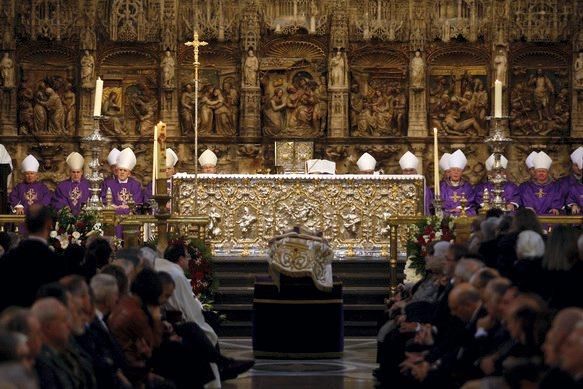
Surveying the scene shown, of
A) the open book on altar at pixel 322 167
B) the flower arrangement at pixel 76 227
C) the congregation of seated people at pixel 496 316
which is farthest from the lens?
the open book on altar at pixel 322 167

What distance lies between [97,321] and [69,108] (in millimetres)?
15012

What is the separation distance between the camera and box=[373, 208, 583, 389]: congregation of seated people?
7.10 metres

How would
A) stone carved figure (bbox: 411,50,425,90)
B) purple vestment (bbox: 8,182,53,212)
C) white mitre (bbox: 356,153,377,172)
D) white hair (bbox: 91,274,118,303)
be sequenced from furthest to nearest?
stone carved figure (bbox: 411,50,425,90) < white mitre (bbox: 356,153,377,172) < purple vestment (bbox: 8,182,53,212) < white hair (bbox: 91,274,118,303)

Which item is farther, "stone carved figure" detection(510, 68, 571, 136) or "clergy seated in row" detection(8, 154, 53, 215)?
"stone carved figure" detection(510, 68, 571, 136)

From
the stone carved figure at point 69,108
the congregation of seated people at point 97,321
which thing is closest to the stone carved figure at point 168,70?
the stone carved figure at point 69,108

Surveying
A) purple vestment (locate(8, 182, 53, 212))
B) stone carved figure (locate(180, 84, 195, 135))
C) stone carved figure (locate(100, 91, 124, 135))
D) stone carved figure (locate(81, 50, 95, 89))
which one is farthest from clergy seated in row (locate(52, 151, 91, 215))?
stone carved figure (locate(180, 84, 195, 135))

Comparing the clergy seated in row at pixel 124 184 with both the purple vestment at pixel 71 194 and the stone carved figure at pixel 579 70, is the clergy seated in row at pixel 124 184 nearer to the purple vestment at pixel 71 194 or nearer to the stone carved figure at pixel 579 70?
the purple vestment at pixel 71 194

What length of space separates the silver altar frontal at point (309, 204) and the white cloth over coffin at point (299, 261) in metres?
5.37

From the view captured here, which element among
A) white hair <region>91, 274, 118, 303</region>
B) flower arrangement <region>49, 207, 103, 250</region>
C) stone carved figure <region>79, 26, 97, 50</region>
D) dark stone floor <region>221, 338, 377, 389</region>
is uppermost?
stone carved figure <region>79, 26, 97, 50</region>

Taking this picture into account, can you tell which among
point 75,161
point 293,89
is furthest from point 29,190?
point 293,89

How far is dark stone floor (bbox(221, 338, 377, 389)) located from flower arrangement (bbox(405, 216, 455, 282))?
1115 millimetres

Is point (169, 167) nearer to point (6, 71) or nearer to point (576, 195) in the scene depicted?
point (6, 71)

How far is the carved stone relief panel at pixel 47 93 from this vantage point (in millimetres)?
23641

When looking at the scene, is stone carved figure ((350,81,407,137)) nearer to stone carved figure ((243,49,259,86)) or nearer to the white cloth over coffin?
stone carved figure ((243,49,259,86))
